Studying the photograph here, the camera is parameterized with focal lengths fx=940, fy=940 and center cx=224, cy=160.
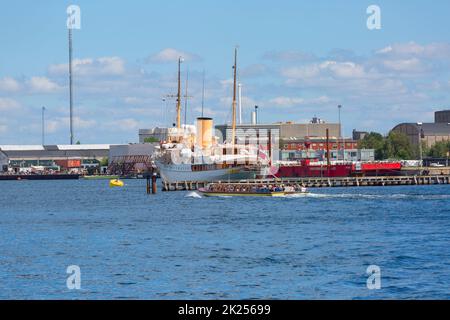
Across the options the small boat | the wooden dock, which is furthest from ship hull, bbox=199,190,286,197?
the wooden dock

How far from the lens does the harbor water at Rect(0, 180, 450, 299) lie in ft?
117

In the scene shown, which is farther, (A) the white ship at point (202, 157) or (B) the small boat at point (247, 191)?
(A) the white ship at point (202, 157)

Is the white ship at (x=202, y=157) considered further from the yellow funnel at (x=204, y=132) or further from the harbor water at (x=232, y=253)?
the harbor water at (x=232, y=253)

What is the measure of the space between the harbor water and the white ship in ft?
216

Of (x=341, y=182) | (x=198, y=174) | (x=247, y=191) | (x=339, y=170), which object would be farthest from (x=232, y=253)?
(x=339, y=170)

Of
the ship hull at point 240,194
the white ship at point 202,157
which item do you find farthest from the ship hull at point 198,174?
the ship hull at point 240,194

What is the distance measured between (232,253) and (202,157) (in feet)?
371

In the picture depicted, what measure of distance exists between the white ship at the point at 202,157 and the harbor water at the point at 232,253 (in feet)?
216

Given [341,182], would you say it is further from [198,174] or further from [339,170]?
[198,174]

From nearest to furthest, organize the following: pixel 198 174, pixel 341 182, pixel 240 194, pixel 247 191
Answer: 1. pixel 247 191
2. pixel 240 194
3. pixel 341 182
4. pixel 198 174

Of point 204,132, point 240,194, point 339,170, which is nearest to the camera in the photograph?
point 240,194

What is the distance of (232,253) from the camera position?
49.2m

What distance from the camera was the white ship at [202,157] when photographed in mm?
156375

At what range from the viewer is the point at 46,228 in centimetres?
7069
